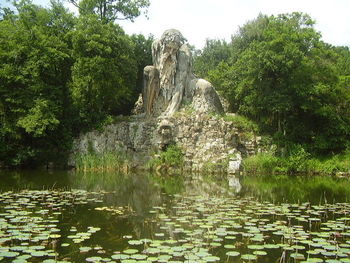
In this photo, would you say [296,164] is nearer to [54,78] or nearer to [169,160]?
[169,160]

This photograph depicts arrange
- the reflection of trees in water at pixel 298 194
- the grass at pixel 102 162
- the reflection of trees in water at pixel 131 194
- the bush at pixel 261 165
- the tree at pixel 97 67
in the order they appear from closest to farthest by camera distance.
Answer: the reflection of trees in water at pixel 131 194 < the reflection of trees in water at pixel 298 194 < the bush at pixel 261 165 < the grass at pixel 102 162 < the tree at pixel 97 67

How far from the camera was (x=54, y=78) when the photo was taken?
29.7 metres

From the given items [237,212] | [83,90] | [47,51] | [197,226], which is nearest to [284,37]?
[83,90]

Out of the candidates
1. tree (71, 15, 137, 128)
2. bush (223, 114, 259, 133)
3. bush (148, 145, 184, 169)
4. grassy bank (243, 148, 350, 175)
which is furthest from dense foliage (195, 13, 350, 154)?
tree (71, 15, 137, 128)

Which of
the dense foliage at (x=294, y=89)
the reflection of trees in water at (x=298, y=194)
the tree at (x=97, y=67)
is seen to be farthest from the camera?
the dense foliage at (x=294, y=89)

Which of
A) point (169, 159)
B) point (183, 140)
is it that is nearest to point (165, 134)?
point (183, 140)

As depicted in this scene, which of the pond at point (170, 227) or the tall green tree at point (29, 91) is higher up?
the tall green tree at point (29, 91)

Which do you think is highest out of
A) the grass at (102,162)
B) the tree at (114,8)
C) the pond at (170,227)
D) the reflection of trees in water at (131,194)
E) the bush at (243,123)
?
the tree at (114,8)

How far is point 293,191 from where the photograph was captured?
58.5 feet

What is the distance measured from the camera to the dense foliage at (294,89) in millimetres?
29031

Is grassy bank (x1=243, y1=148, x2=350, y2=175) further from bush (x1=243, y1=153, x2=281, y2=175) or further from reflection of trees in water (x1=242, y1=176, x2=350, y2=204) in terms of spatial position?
reflection of trees in water (x1=242, y1=176, x2=350, y2=204)

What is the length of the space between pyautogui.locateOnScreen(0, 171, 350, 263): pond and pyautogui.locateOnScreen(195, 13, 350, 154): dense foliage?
1483 cm

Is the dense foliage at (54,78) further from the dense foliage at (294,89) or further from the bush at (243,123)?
the dense foliage at (294,89)

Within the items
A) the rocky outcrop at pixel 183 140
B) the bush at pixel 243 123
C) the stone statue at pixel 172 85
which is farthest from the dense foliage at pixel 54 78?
the bush at pixel 243 123
